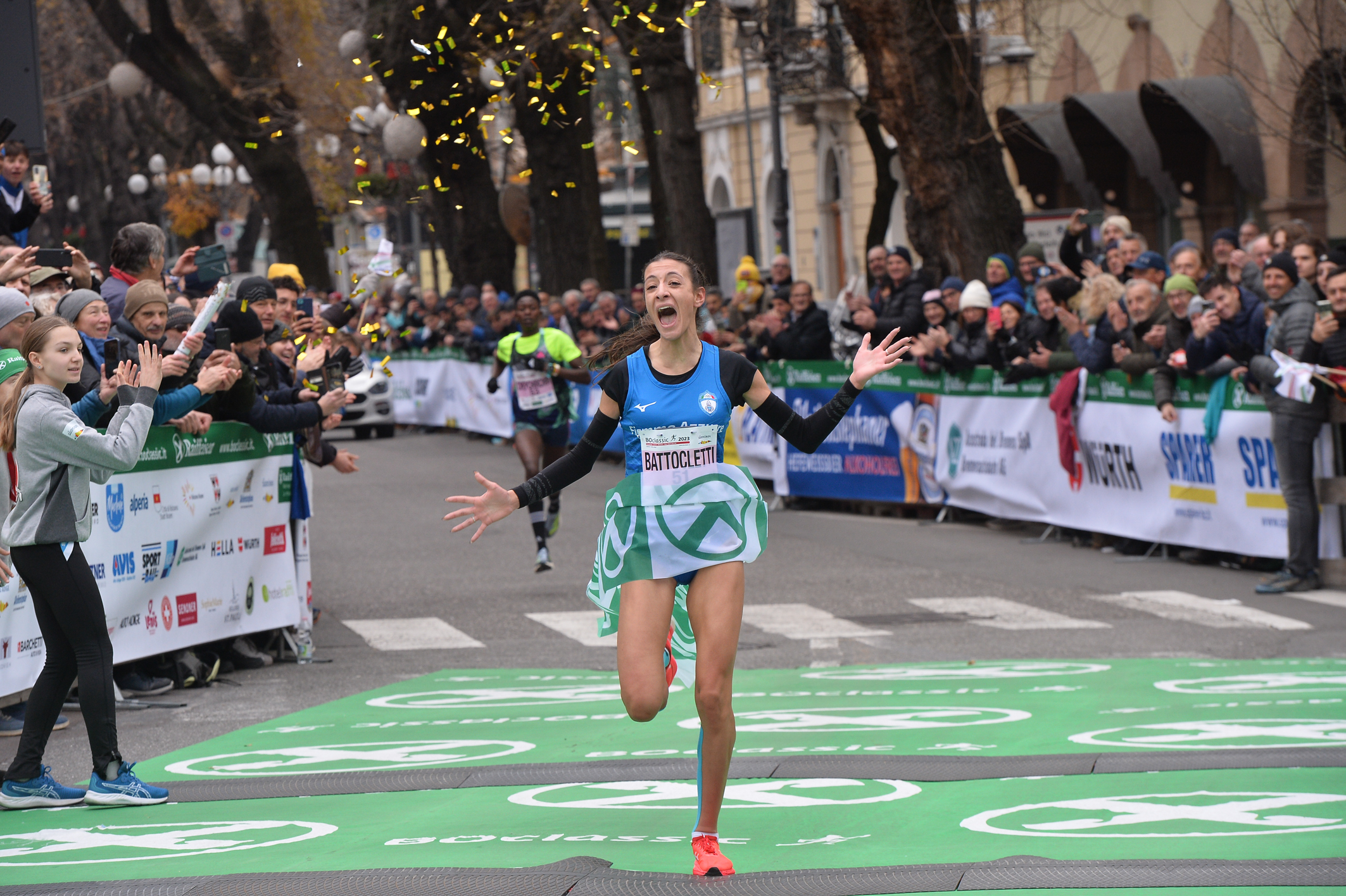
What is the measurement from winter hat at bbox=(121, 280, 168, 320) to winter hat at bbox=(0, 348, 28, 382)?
5.69 ft

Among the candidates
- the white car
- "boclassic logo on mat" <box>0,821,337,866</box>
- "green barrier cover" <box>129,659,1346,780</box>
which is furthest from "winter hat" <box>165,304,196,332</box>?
the white car

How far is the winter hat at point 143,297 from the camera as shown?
8.86m

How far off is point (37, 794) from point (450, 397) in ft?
75.1

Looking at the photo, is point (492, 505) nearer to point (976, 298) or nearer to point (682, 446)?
point (682, 446)

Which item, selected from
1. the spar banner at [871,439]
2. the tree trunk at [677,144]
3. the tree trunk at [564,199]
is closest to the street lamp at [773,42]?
the tree trunk at [677,144]

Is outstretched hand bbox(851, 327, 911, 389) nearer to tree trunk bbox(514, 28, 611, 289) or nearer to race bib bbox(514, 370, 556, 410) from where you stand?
race bib bbox(514, 370, 556, 410)

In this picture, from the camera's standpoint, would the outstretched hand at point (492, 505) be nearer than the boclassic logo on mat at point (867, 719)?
Yes

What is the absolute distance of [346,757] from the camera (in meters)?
7.85

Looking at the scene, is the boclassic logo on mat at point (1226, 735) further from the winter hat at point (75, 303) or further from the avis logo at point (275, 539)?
the avis logo at point (275, 539)

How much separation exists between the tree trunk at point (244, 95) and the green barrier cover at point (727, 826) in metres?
24.2

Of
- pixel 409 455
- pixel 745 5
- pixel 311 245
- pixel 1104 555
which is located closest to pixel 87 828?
pixel 1104 555

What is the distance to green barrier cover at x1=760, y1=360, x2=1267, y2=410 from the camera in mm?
13305

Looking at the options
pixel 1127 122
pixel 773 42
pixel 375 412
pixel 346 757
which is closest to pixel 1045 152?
pixel 1127 122

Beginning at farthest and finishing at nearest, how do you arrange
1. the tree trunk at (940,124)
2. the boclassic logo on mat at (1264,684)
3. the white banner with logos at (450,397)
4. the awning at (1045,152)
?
the white banner with logos at (450,397) → the awning at (1045,152) → the tree trunk at (940,124) → the boclassic logo on mat at (1264,684)
